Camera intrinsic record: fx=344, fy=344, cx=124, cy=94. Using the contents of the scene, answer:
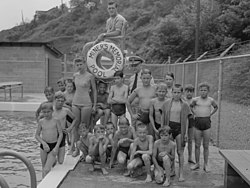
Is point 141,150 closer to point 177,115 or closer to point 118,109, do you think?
point 177,115

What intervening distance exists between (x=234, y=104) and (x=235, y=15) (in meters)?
13.0

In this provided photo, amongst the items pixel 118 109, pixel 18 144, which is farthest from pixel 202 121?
pixel 18 144

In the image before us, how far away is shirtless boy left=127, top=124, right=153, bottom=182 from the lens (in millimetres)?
4836

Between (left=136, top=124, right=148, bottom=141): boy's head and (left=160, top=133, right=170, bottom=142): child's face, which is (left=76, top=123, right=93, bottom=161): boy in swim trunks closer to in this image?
(left=136, top=124, right=148, bottom=141): boy's head

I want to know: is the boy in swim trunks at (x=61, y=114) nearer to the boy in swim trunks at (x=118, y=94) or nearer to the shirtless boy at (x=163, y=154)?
the boy in swim trunks at (x=118, y=94)

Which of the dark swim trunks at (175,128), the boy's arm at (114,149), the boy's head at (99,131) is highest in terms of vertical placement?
the dark swim trunks at (175,128)

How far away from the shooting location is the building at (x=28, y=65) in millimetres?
20078

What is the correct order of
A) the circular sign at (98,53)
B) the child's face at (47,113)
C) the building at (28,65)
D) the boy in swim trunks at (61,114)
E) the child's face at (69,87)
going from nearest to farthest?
1. the child's face at (47,113)
2. the boy in swim trunks at (61,114)
3. the child's face at (69,87)
4. the circular sign at (98,53)
5. the building at (28,65)

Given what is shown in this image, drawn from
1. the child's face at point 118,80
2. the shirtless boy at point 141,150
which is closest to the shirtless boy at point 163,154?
the shirtless boy at point 141,150

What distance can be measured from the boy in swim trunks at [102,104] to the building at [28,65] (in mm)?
14220

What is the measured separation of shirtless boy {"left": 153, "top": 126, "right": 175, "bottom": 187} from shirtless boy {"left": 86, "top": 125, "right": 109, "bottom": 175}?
827 millimetres

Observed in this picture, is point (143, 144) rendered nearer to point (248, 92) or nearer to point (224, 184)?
point (224, 184)

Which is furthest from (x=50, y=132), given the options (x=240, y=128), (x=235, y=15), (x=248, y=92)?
(x=235, y=15)

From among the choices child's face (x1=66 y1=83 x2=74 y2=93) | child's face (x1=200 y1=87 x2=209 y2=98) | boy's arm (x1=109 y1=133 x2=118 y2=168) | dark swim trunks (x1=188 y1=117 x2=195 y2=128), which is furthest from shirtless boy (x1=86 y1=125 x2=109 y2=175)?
child's face (x1=200 y1=87 x2=209 y2=98)
